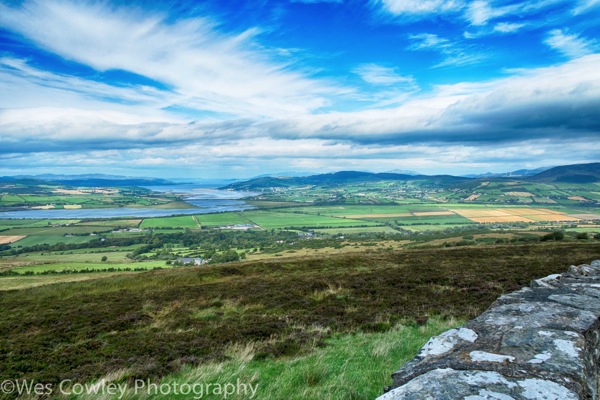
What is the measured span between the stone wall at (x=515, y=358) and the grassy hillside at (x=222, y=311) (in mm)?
5161

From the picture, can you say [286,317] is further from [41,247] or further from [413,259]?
[41,247]

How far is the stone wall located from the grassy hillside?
5161mm

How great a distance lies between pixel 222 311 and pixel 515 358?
41.2 feet

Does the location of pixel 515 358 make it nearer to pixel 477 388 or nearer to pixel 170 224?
pixel 477 388

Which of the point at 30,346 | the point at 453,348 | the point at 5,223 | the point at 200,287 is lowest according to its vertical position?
the point at 5,223

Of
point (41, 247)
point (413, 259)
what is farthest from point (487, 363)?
point (41, 247)

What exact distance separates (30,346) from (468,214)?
16788cm

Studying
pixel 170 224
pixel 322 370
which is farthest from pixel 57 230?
pixel 322 370

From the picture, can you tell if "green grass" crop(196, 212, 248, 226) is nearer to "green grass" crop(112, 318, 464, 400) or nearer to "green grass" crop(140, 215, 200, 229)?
"green grass" crop(140, 215, 200, 229)

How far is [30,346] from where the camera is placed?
35.4 ft

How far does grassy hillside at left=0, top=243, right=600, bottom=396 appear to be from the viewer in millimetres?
9453

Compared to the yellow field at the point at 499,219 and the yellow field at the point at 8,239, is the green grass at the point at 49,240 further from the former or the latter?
the yellow field at the point at 499,219

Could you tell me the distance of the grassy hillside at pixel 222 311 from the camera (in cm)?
945

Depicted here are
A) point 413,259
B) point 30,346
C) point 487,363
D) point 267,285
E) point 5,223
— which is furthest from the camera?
point 5,223
